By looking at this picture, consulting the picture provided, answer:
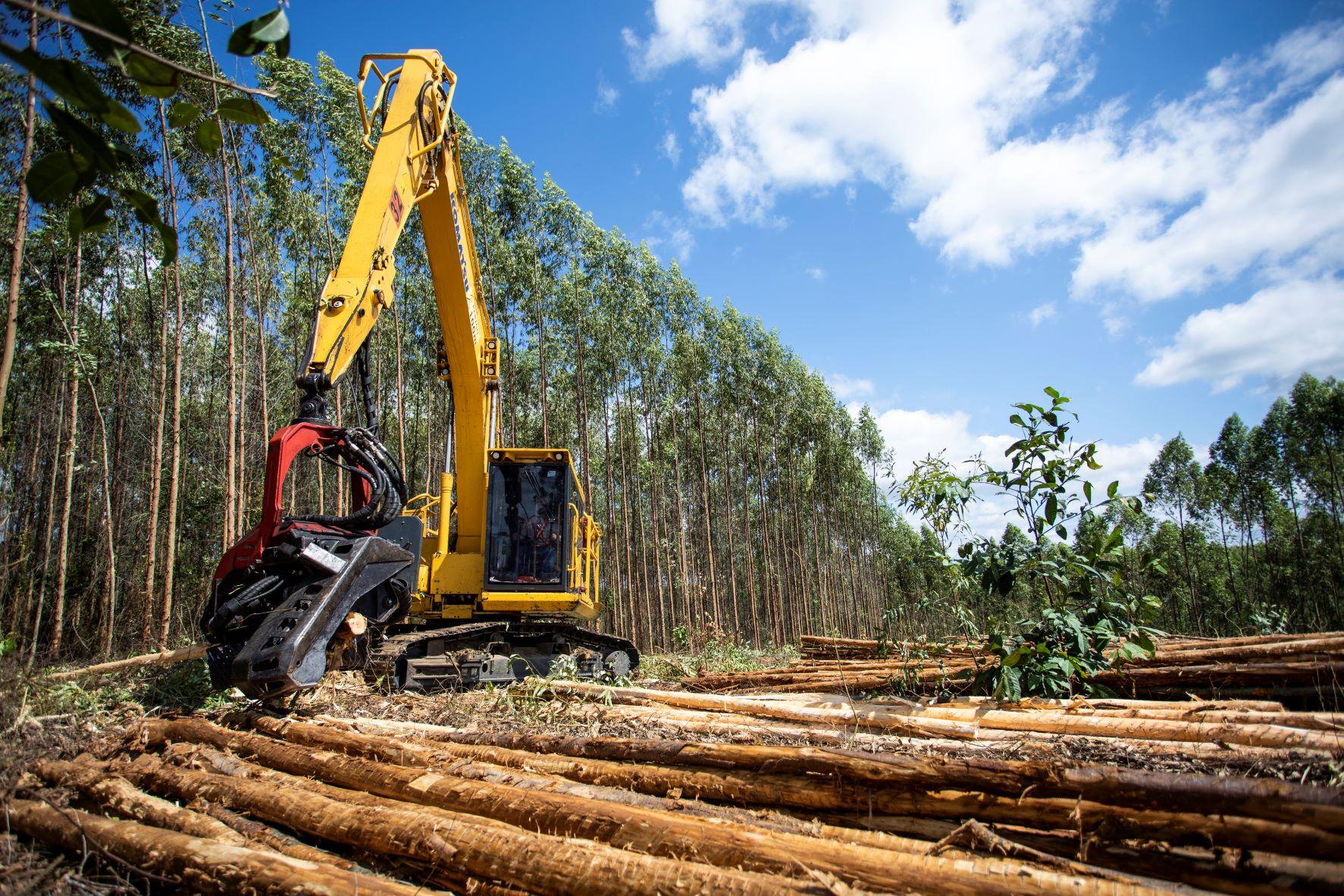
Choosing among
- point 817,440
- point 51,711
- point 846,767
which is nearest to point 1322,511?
point 817,440

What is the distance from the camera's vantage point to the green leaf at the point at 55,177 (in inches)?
51.4

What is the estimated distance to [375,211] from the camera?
627 cm

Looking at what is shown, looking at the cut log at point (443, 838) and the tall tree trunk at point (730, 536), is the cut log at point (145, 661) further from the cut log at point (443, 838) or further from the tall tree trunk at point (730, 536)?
the tall tree trunk at point (730, 536)

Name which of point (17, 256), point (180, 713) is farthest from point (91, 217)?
point (17, 256)

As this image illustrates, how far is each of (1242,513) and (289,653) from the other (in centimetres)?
4264

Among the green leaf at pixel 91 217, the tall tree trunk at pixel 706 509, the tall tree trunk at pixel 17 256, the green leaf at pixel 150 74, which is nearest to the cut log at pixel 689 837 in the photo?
the green leaf at pixel 91 217

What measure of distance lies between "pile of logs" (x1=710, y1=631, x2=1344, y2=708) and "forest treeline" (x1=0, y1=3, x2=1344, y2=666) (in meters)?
0.62

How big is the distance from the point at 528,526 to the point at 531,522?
0.18 ft

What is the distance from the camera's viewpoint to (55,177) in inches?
52.1

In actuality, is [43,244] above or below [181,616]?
above

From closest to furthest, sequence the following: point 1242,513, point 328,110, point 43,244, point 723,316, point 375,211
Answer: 1. point 375,211
2. point 43,244
3. point 328,110
4. point 723,316
5. point 1242,513

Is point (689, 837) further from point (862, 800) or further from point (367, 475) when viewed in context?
point (367, 475)

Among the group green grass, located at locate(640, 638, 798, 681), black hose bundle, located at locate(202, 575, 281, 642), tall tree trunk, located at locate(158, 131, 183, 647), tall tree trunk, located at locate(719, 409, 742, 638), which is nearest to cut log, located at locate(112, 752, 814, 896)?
black hose bundle, located at locate(202, 575, 281, 642)

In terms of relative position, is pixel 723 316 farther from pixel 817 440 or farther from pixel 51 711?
pixel 51 711
